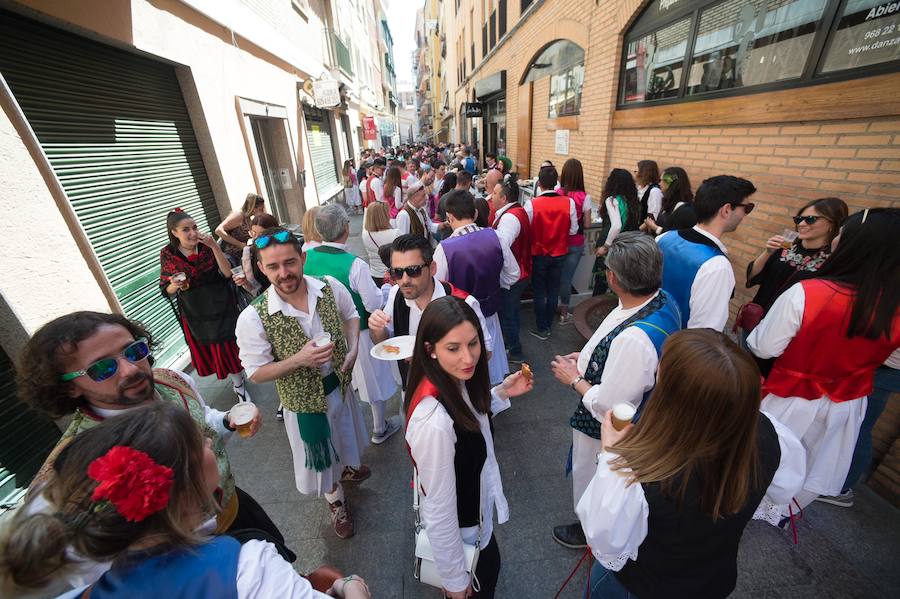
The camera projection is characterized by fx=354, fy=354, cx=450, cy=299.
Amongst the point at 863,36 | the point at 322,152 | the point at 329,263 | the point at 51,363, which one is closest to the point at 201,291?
the point at 329,263

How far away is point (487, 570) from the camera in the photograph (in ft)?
6.14

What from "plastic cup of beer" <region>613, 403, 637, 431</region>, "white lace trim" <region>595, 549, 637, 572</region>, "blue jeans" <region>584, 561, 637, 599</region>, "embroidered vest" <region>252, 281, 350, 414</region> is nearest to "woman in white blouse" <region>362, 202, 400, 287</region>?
"embroidered vest" <region>252, 281, 350, 414</region>

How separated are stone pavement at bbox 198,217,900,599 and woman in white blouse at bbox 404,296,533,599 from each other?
0.80 m

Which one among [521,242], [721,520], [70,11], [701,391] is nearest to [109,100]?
[70,11]

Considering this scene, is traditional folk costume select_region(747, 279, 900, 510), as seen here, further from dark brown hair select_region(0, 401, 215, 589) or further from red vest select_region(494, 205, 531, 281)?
dark brown hair select_region(0, 401, 215, 589)

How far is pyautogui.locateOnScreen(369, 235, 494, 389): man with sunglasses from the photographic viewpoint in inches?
97.0

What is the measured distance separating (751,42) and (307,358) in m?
5.74

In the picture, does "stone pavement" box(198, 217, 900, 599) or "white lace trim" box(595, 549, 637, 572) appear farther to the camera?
"stone pavement" box(198, 217, 900, 599)

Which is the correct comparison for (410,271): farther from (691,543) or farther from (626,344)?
(691,543)

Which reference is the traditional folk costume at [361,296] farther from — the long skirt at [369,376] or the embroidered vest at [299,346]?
the embroidered vest at [299,346]

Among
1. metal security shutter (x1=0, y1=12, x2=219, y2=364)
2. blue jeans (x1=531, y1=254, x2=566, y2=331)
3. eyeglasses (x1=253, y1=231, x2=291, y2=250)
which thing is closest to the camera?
eyeglasses (x1=253, y1=231, x2=291, y2=250)

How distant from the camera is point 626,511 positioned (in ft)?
3.92

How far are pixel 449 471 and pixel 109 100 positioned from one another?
551 cm

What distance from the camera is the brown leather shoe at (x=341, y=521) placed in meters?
2.62
